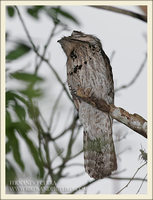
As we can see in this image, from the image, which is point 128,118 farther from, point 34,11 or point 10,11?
point 10,11

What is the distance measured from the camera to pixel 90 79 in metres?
1.78

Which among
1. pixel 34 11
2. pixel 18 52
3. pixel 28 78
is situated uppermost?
pixel 34 11

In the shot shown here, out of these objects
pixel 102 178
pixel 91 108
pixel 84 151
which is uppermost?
pixel 91 108

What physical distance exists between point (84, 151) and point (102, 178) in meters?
0.16

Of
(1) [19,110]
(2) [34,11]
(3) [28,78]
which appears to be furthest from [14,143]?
(2) [34,11]

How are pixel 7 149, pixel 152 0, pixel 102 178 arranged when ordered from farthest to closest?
pixel 152 0
pixel 102 178
pixel 7 149

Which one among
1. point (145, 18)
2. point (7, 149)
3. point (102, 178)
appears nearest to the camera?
point (7, 149)

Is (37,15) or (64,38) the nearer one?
(37,15)

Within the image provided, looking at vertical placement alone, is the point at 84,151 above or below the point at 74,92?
below

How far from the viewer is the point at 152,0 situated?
187 cm

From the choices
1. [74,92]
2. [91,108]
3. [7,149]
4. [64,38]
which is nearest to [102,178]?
[91,108]

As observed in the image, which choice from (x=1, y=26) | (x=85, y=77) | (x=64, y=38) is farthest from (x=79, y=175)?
(x=1, y=26)

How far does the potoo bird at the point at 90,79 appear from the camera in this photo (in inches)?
67.7

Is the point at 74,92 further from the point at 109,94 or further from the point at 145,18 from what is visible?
the point at 145,18
